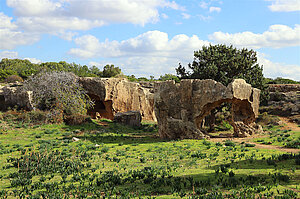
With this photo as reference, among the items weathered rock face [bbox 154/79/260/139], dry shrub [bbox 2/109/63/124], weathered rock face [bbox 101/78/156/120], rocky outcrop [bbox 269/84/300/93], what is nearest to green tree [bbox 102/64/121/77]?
weathered rock face [bbox 101/78/156/120]

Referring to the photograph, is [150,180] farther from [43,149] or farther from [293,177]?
[43,149]

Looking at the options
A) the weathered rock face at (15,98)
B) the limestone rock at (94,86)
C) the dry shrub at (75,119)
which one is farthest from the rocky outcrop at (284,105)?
the weathered rock face at (15,98)

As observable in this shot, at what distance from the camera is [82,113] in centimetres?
2916

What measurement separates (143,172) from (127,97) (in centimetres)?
2463

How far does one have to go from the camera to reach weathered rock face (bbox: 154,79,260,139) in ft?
70.8

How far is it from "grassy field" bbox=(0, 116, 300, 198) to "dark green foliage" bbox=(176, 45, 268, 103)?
42.6 ft

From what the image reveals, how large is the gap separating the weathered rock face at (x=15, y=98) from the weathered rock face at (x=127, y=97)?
8596 mm

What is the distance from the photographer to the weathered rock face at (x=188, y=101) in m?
21.6

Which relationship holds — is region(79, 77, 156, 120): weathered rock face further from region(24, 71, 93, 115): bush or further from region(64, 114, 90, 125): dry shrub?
region(64, 114, 90, 125): dry shrub

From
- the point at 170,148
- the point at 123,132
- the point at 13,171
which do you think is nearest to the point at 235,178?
the point at 170,148

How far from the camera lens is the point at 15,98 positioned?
30359 mm

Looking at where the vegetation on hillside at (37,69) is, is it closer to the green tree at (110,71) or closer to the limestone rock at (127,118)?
the green tree at (110,71)

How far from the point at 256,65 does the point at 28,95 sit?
2714 cm

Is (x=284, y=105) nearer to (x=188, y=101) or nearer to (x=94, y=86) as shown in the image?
(x=188, y=101)
